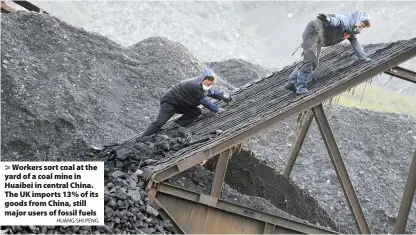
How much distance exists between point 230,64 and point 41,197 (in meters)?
13.9

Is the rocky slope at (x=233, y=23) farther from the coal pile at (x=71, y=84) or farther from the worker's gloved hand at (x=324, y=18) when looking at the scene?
the worker's gloved hand at (x=324, y=18)

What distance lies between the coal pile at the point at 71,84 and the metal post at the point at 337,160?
5.27m

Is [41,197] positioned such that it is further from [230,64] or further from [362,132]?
[230,64]

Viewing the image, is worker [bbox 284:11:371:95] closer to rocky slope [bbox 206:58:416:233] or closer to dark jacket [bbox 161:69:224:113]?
dark jacket [bbox 161:69:224:113]

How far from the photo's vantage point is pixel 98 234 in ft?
20.5

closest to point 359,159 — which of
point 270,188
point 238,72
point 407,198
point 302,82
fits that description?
point 270,188

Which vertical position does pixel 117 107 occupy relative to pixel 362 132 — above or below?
below

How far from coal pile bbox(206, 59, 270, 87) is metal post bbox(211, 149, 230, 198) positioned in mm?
11033

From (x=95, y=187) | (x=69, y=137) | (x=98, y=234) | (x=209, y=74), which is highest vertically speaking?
(x=209, y=74)

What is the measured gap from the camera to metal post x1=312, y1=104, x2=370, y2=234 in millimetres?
8227

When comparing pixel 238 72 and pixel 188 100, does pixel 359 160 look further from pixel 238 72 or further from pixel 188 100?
pixel 188 100

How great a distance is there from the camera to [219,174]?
7496 mm

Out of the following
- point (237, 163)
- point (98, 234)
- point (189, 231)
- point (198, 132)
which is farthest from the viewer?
point (237, 163)

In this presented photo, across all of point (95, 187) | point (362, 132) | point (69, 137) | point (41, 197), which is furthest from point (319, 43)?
point (362, 132)
